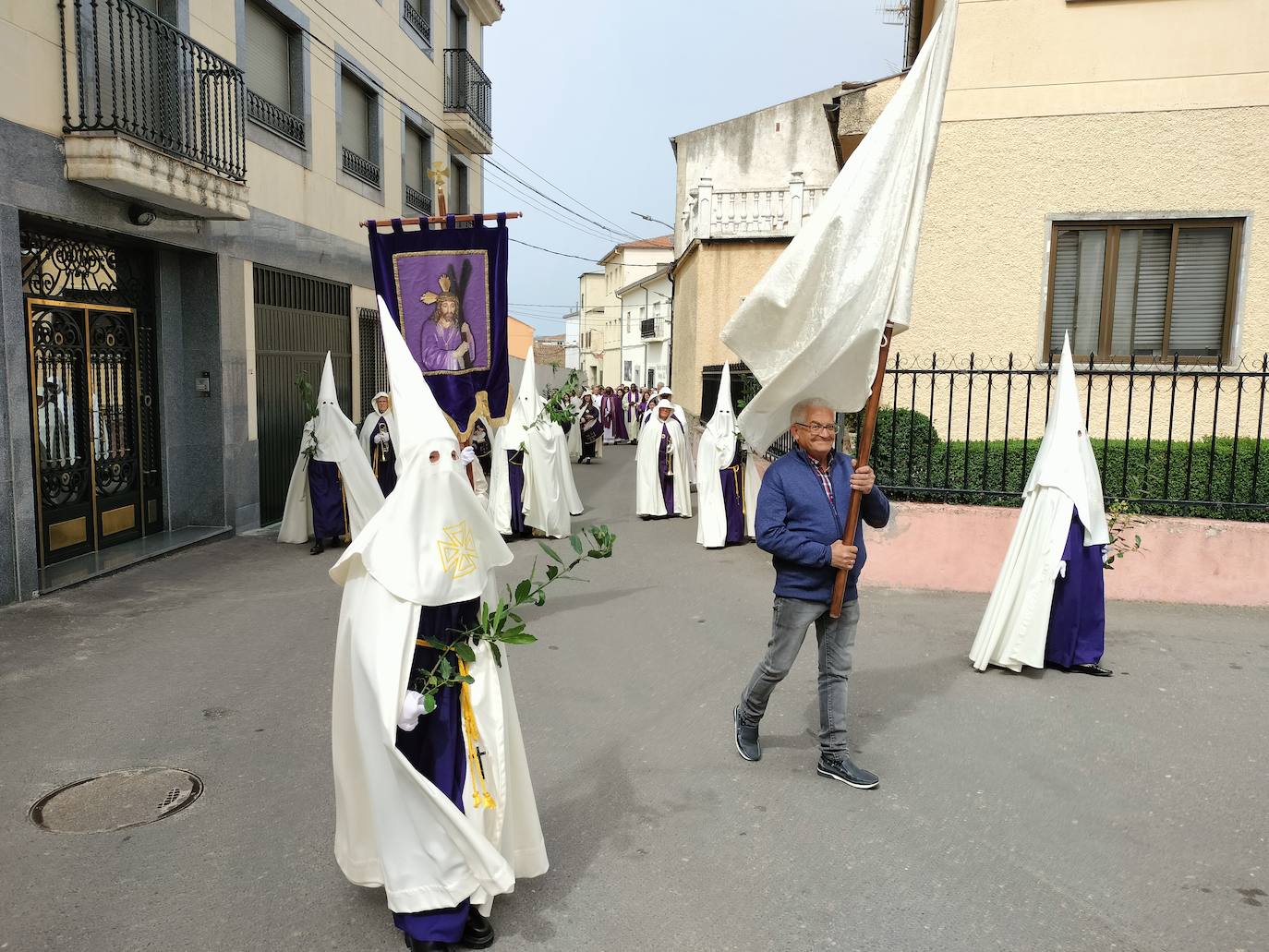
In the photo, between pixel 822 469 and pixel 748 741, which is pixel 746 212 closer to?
pixel 822 469

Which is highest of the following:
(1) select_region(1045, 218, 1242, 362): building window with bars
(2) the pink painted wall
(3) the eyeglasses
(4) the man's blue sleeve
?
(1) select_region(1045, 218, 1242, 362): building window with bars

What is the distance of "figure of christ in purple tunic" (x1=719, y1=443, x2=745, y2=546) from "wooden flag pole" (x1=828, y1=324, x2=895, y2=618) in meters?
6.93

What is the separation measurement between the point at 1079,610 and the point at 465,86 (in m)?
17.3

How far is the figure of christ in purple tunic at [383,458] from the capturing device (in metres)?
11.7

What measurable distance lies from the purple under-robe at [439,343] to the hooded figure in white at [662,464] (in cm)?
659

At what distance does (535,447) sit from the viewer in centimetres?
1237

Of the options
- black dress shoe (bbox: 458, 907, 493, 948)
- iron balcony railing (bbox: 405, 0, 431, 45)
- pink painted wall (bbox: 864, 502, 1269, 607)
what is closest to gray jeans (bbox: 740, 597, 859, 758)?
black dress shoe (bbox: 458, 907, 493, 948)

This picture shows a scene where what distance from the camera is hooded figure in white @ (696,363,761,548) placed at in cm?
1158

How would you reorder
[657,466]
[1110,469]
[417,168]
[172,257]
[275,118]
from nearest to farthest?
1. [1110,469]
2. [172,257]
3. [275,118]
4. [657,466]
5. [417,168]

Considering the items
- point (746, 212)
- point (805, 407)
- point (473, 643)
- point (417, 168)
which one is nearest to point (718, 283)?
point (746, 212)

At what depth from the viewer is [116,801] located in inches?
179

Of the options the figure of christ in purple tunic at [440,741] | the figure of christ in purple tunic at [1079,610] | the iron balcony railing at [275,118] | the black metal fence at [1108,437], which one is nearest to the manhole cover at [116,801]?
the figure of christ in purple tunic at [440,741]

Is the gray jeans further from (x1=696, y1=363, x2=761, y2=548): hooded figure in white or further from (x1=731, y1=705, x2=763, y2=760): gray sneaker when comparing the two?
(x1=696, y1=363, x2=761, y2=548): hooded figure in white

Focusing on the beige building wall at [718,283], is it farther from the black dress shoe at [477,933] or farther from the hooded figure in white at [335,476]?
the black dress shoe at [477,933]
